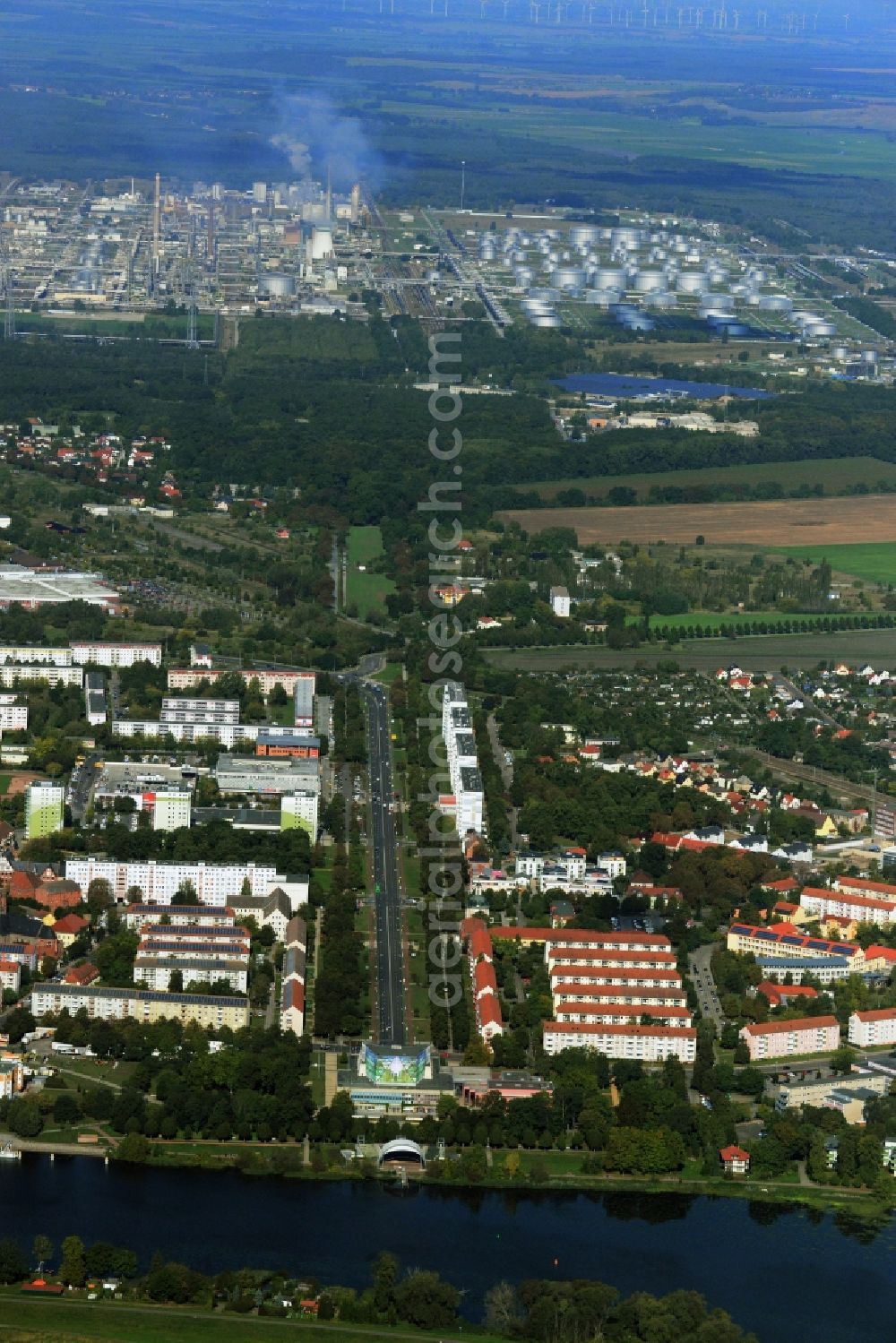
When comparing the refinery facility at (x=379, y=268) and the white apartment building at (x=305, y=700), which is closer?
the white apartment building at (x=305, y=700)

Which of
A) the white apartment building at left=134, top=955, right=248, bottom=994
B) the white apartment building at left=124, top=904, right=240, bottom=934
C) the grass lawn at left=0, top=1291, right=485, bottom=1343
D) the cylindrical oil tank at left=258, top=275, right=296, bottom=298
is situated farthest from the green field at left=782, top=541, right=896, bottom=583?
the grass lawn at left=0, top=1291, right=485, bottom=1343

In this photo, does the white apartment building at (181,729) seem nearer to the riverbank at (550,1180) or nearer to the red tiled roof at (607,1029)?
the red tiled roof at (607,1029)

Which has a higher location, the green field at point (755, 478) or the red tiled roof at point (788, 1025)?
the red tiled roof at point (788, 1025)

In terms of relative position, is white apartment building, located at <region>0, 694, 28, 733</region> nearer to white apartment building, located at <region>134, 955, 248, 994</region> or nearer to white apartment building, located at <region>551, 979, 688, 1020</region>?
white apartment building, located at <region>134, 955, 248, 994</region>

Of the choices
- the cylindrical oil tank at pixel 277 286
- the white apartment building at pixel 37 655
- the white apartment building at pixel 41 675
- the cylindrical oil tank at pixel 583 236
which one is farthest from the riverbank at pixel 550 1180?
the cylindrical oil tank at pixel 583 236

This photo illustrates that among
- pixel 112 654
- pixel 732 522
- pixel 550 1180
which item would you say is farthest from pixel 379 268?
pixel 550 1180

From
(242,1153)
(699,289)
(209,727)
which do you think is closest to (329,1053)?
(242,1153)

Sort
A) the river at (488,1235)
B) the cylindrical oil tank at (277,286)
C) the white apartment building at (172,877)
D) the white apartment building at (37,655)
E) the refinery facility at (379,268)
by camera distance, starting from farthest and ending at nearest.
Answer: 1. the cylindrical oil tank at (277,286)
2. the refinery facility at (379,268)
3. the white apartment building at (37,655)
4. the white apartment building at (172,877)
5. the river at (488,1235)
